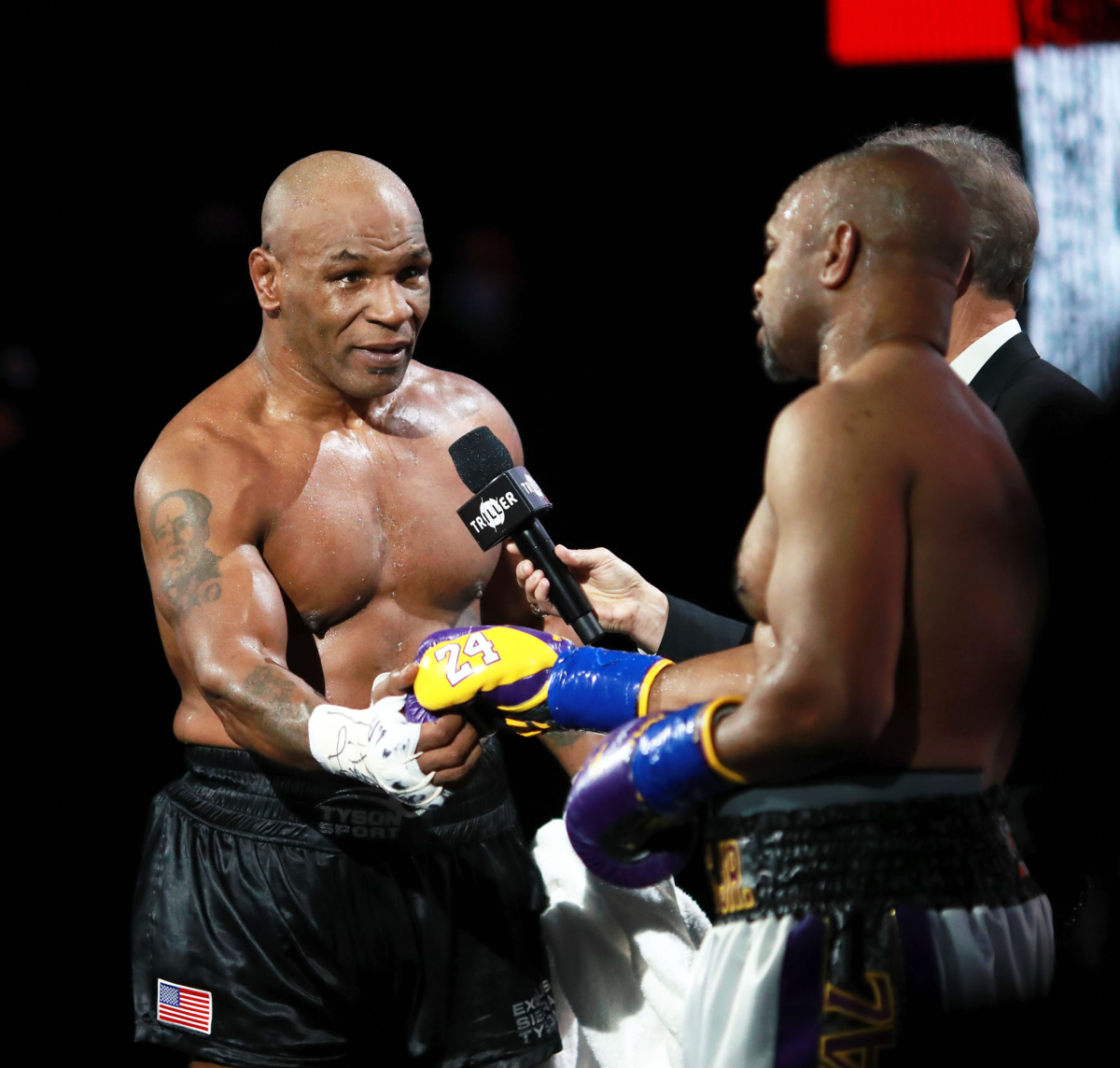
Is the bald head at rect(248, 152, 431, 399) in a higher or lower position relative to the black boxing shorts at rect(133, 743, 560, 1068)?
higher

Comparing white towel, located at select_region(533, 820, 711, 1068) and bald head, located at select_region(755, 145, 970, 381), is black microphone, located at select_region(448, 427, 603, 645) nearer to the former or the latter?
bald head, located at select_region(755, 145, 970, 381)

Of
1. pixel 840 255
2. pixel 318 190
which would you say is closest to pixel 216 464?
pixel 318 190

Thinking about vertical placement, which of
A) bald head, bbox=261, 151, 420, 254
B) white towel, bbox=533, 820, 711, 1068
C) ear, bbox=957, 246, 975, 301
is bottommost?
white towel, bbox=533, 820, 711, 1068

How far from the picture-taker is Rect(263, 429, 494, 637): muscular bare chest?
1.95 m

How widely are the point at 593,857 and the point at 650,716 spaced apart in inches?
9.4

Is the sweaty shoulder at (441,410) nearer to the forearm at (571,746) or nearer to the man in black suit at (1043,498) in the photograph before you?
the man in black suit at (1043,498)

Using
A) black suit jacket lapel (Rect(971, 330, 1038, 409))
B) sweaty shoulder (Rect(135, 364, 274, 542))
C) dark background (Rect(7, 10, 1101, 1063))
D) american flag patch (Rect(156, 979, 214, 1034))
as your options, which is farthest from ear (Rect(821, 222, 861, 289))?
dark background (Rect(7, 10, 1101, 1063))

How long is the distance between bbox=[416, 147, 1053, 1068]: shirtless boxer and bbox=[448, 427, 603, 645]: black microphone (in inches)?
12.4

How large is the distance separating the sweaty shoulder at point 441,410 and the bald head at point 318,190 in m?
0.32

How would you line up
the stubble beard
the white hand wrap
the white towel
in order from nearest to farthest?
1. the stubble beard
2. the white hand wrap
3. the white towel

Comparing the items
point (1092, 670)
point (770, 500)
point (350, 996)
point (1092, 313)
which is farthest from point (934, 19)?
point (350, 996)

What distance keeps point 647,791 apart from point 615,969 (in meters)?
0.85

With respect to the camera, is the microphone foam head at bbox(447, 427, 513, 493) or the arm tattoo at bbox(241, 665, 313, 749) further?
the microphone foam head at bbox(447, 427, 513, 493)

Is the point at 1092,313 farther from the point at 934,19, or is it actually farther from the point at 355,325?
the point at 355,325
